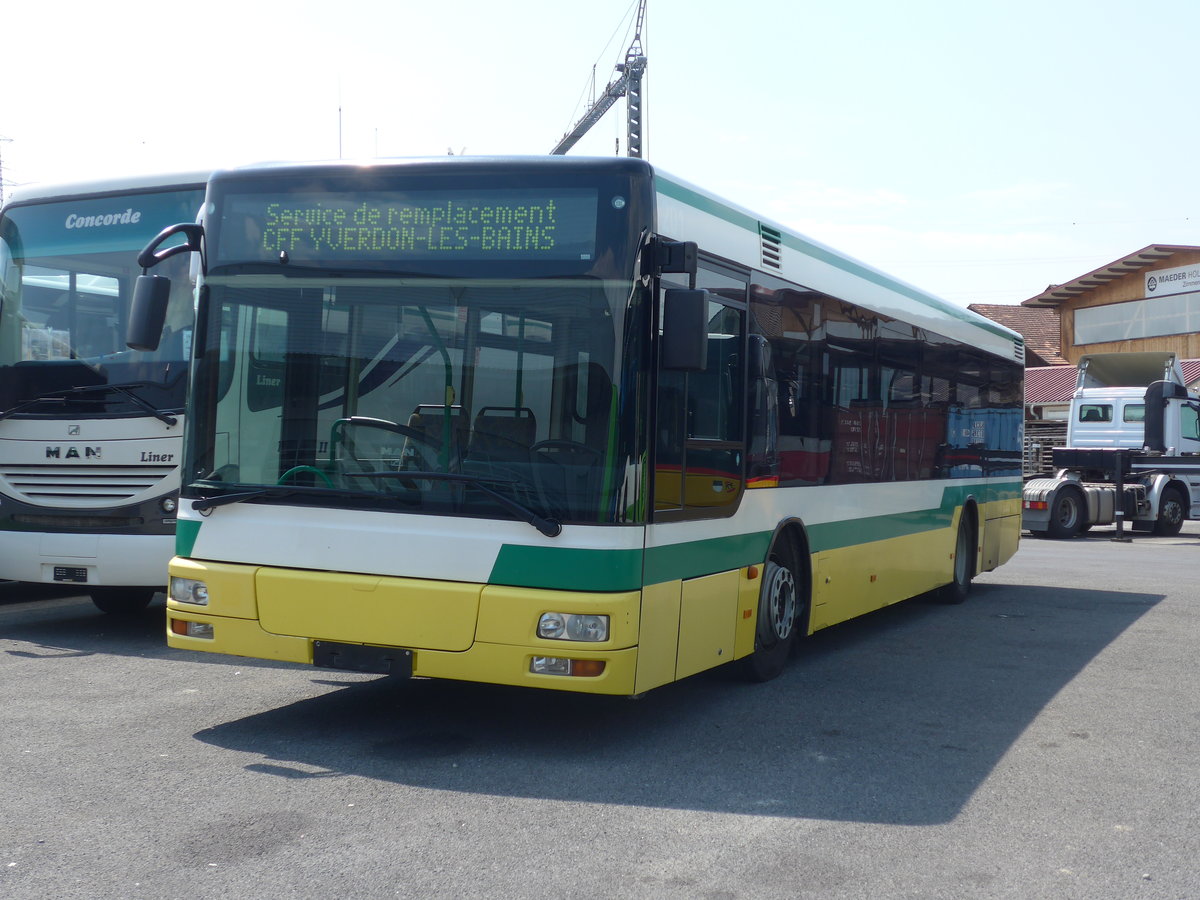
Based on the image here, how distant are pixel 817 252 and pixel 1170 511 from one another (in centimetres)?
1922

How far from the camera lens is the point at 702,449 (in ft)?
22.5

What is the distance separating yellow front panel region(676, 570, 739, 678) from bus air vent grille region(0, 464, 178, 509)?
419 centimetres

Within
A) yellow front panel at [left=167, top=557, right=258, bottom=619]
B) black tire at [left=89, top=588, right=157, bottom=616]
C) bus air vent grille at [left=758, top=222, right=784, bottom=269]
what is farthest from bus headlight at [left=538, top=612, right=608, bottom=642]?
black tire at [left=89, top=588, right=157, bottom=616]

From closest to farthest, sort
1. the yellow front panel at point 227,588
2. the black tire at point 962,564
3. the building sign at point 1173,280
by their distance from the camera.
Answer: the yellow front panel at point 227,588 → the black tire at point 962,564 → the building sign at point 1173,280

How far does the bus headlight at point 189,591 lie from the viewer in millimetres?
6582

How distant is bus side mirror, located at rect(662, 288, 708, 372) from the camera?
6.07 metres

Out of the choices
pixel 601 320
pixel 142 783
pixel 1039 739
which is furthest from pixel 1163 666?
pixel 142 783

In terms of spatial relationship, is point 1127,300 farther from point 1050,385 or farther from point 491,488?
point 491,488

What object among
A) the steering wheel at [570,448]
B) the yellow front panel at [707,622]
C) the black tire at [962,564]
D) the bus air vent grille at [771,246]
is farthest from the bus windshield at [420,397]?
the black tire at [962,564]

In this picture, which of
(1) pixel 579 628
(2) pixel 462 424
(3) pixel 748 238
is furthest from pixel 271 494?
(3) pixel 748 238

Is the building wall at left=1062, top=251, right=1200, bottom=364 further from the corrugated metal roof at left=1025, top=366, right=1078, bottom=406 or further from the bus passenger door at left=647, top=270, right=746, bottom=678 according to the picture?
the bus passenger door at left=647, top=270, right=746, bottom=678

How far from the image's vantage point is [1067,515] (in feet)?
81.0

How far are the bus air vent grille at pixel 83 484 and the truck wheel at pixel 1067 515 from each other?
63.0ft

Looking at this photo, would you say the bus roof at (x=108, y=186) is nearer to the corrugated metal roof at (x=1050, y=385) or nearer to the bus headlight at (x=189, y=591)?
the bus headlight at (x=189, y=591)
